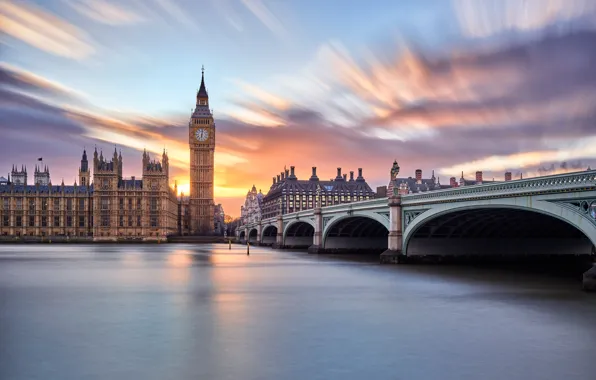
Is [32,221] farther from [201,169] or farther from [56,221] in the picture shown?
[201,169]

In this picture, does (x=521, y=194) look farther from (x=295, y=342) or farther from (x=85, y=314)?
(x=85, y=314)

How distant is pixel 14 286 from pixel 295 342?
2125 centimetres

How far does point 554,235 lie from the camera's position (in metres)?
53.5

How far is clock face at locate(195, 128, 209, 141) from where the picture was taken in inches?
6939

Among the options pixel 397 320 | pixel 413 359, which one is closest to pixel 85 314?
pixel 397 320

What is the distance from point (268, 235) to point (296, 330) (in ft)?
359

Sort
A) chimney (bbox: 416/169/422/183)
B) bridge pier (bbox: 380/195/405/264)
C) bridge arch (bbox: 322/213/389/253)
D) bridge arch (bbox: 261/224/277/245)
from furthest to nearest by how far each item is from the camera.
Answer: chimney (bbox: 416/169/422/183), bridge arch (bbox: 261/224/277/245), bridge arch (bbox: 322/213/389/253), bridge pier (bbox: 380/195/405/264)

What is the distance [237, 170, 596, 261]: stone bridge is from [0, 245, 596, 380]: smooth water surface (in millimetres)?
4629

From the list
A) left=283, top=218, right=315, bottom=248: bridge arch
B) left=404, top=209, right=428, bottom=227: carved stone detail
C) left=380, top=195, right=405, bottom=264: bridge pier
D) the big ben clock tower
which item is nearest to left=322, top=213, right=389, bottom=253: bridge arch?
left=380, top=195, right=405, bottom=264: bridge pier

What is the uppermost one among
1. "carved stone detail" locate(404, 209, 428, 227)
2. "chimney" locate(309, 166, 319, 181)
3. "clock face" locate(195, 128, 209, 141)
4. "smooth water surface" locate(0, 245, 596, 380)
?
"clock face" locate(195, 128, 209, 141)

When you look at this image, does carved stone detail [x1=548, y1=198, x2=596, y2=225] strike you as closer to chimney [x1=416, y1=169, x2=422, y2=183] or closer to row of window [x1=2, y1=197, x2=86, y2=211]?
chimney [x1=416, y1=169, x2=422, y2=183]

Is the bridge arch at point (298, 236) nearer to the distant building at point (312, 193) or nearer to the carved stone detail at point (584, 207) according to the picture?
the carved stone detail at point (584, 207)

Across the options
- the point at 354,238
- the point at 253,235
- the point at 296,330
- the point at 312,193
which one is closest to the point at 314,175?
the point at 312,193

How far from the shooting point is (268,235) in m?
127
